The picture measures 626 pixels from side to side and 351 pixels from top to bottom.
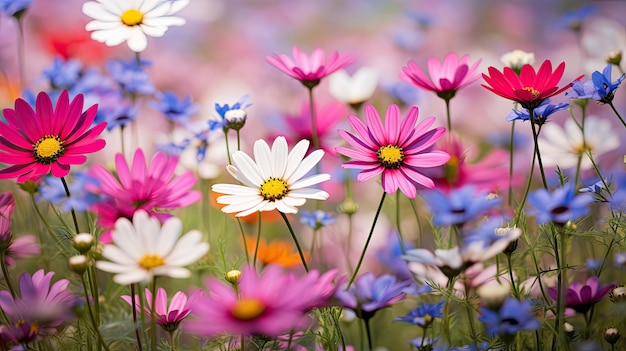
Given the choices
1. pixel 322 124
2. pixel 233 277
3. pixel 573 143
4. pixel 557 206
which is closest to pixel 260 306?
pixel 233 277

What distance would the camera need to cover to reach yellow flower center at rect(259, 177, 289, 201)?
0.60 m

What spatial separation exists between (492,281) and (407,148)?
16 cm

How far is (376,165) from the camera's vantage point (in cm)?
61

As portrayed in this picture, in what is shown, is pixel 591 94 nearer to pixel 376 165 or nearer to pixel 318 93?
pixel 376 165

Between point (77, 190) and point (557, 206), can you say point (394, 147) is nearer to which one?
point (557, 206)

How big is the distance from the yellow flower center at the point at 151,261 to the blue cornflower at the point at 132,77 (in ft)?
1.52

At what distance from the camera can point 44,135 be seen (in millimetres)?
647

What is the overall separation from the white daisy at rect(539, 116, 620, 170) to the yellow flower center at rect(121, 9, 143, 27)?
0.51 m

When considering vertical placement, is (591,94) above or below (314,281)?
above

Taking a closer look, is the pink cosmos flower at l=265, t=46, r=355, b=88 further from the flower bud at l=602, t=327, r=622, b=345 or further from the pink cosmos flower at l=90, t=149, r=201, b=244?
the flower bud at l=602, t=327, r=622, b=345


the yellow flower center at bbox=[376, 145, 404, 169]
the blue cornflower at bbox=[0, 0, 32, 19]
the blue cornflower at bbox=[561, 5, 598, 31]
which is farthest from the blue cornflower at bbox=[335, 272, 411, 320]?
the blue cornflower at bbox=[561, 5, 598, 31]

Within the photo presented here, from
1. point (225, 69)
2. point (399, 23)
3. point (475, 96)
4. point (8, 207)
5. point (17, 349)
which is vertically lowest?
point (17, 349)

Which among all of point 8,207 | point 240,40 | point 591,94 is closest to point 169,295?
point 8,207

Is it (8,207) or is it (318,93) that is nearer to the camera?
(8,207)
